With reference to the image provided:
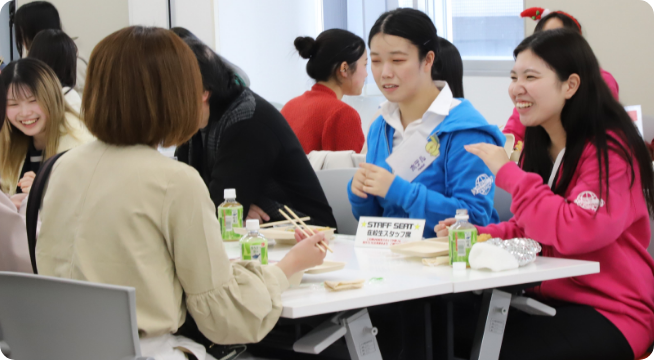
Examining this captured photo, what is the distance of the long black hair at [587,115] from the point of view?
5.49 ft

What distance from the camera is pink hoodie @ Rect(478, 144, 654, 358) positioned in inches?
63.6

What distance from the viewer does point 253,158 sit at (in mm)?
2344

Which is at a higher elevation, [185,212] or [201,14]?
[201,14]

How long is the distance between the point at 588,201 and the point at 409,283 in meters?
0.54

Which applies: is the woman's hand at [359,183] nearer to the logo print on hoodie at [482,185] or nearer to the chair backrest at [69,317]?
the logo print on hoodie at [482,185]

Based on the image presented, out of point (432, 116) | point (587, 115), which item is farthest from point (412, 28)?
point (587, 115)

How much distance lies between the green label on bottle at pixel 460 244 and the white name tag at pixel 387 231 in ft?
0.86

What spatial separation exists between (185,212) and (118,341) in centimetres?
27

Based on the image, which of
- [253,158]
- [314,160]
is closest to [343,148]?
[314,160]

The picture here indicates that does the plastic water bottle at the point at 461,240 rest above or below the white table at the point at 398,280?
above

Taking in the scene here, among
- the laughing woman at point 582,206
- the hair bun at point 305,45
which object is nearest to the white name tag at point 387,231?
the laughing woman at point 582,206

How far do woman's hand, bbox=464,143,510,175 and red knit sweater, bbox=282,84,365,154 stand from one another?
1.68 meters

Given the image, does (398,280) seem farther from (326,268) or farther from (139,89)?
(139,89)

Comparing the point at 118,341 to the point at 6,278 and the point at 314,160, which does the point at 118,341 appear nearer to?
the point at 6,278
